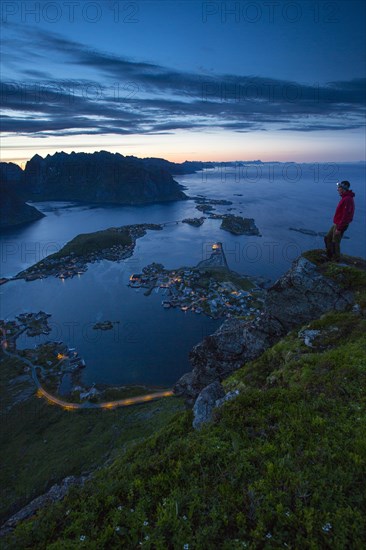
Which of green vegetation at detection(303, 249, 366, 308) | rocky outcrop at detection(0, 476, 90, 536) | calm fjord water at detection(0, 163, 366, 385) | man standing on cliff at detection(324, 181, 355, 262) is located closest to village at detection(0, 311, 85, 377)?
calm fjord water at detection(0, 163, 366, 385)

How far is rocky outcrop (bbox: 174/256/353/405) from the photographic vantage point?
68.5 ft

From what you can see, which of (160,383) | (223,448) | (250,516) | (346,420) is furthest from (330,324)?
(160,383)

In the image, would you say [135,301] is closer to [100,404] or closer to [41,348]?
[41,348]

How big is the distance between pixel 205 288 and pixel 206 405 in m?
97.4

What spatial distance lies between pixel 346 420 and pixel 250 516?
14.8 ft

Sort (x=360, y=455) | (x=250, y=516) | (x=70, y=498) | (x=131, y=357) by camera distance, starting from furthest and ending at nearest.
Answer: (x=131, y=357)
(x=70, y=498)
(x=360, y=455)
(x=250, y=516)

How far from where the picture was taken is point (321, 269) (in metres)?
21.7

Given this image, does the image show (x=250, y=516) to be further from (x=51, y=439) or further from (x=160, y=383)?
(x=160, y=383)

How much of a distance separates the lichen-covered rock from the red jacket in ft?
45.3

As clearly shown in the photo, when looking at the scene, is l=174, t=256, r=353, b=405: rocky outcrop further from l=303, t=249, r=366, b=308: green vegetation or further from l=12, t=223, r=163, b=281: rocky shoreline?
l=12, t=223, r=163, b=281: rocky shoreline

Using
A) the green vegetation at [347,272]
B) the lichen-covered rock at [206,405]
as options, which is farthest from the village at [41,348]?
the green vegetation at [347,272]

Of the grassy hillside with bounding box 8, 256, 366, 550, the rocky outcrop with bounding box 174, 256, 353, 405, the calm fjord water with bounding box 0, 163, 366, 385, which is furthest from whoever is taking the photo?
the calm fjord water with bounding box 0, 163, 366, 385

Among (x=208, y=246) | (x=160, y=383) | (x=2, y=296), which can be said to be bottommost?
(x=160, y=383)

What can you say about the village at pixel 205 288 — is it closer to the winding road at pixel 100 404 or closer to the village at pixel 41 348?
the village at pixel 41 348
